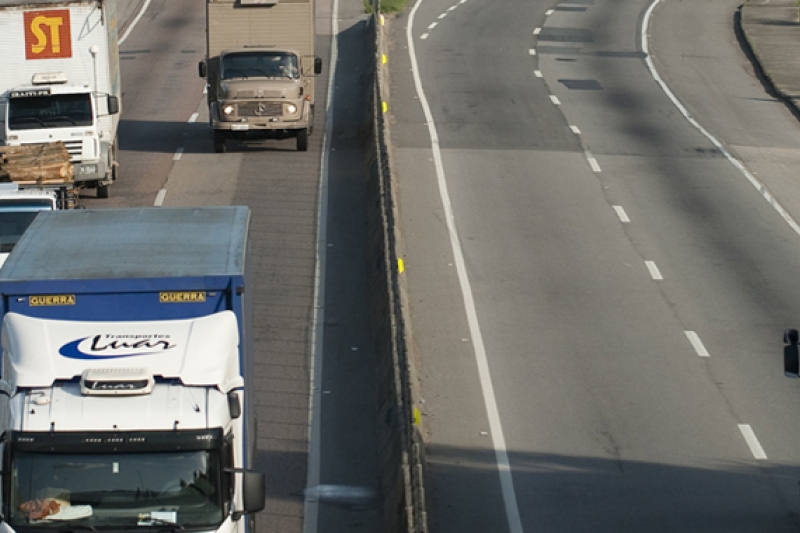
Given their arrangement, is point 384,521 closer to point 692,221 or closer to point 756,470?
point 756,470

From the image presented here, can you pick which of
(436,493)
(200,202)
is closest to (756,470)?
(436,493)

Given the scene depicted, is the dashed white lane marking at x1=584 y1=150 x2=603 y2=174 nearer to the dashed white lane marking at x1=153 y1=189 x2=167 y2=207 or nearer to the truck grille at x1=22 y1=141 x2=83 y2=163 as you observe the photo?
the dashed white lane marking at x1=153 y1=189 x2=167 y2=207

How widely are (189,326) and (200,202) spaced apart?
601 inches

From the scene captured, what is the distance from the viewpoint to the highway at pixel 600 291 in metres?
14.8

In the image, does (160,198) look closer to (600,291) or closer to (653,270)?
(600,291)

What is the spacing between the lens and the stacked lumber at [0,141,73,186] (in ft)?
75.0

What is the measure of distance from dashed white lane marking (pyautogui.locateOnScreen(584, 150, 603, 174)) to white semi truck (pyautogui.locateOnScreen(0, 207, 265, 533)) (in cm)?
1896

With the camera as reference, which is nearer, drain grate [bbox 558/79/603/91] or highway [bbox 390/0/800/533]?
highway [bbox 390/0/800/533]

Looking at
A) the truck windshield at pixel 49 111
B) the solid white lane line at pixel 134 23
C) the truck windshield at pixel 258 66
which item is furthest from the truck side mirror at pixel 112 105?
the solid white lane line at pixel 134 23

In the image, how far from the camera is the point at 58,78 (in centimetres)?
2642

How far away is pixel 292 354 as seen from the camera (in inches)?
705

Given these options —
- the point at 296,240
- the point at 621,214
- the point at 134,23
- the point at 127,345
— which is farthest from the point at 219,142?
the point at 127,345

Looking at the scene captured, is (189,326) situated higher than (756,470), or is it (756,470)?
(189,326)

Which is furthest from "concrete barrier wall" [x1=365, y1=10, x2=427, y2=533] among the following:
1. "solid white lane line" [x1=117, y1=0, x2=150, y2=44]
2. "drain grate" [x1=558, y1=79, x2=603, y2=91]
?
"solid white lane line" [x1=117, y1=0, x2=150, y2=44]
